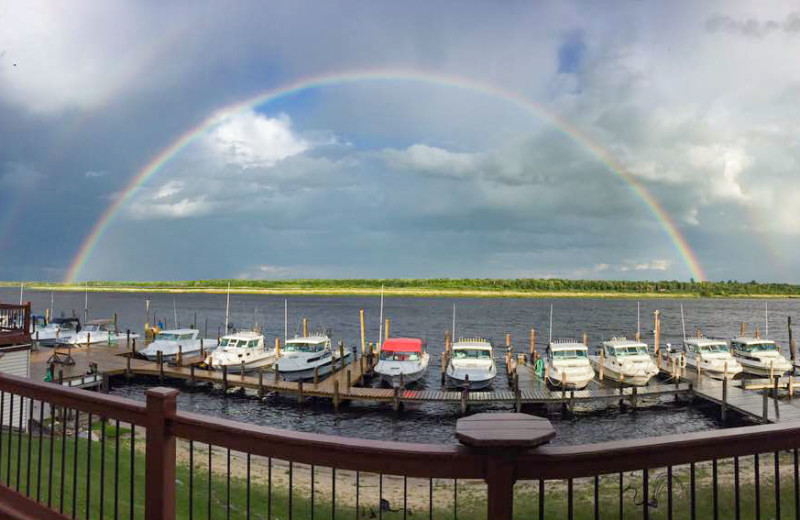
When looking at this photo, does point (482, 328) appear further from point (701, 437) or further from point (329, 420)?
point (701, 437)

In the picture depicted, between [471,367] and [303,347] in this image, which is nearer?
[471,367]

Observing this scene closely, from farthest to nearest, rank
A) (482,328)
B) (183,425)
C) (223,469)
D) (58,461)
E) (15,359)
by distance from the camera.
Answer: (482,328)
(15,359)
(223,469)
(58,461)
(183,425)

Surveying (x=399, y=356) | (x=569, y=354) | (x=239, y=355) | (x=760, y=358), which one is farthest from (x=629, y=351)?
(x=239, y=355)

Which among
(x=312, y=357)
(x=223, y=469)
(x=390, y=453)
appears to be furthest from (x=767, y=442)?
(x=312, y=357)

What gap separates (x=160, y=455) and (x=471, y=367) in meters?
31.7

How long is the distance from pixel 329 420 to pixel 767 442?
90.3 ft

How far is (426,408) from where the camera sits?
1256 inches

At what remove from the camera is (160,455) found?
4375 mm

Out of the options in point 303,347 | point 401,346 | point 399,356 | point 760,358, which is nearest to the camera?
point 399,356

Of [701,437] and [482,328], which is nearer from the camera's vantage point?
[701,437]

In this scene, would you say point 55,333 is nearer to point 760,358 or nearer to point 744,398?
point 744,398

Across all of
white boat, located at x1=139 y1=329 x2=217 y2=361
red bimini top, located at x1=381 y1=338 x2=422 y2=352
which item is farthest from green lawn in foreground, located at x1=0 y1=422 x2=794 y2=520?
white boat, located at x1=139 y1=329 x2=217 y2=361

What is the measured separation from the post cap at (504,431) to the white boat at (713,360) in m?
38.3

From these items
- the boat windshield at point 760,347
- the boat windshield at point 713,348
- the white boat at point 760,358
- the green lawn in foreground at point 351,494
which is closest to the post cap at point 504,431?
the green lawn in foreground at point 351,494
